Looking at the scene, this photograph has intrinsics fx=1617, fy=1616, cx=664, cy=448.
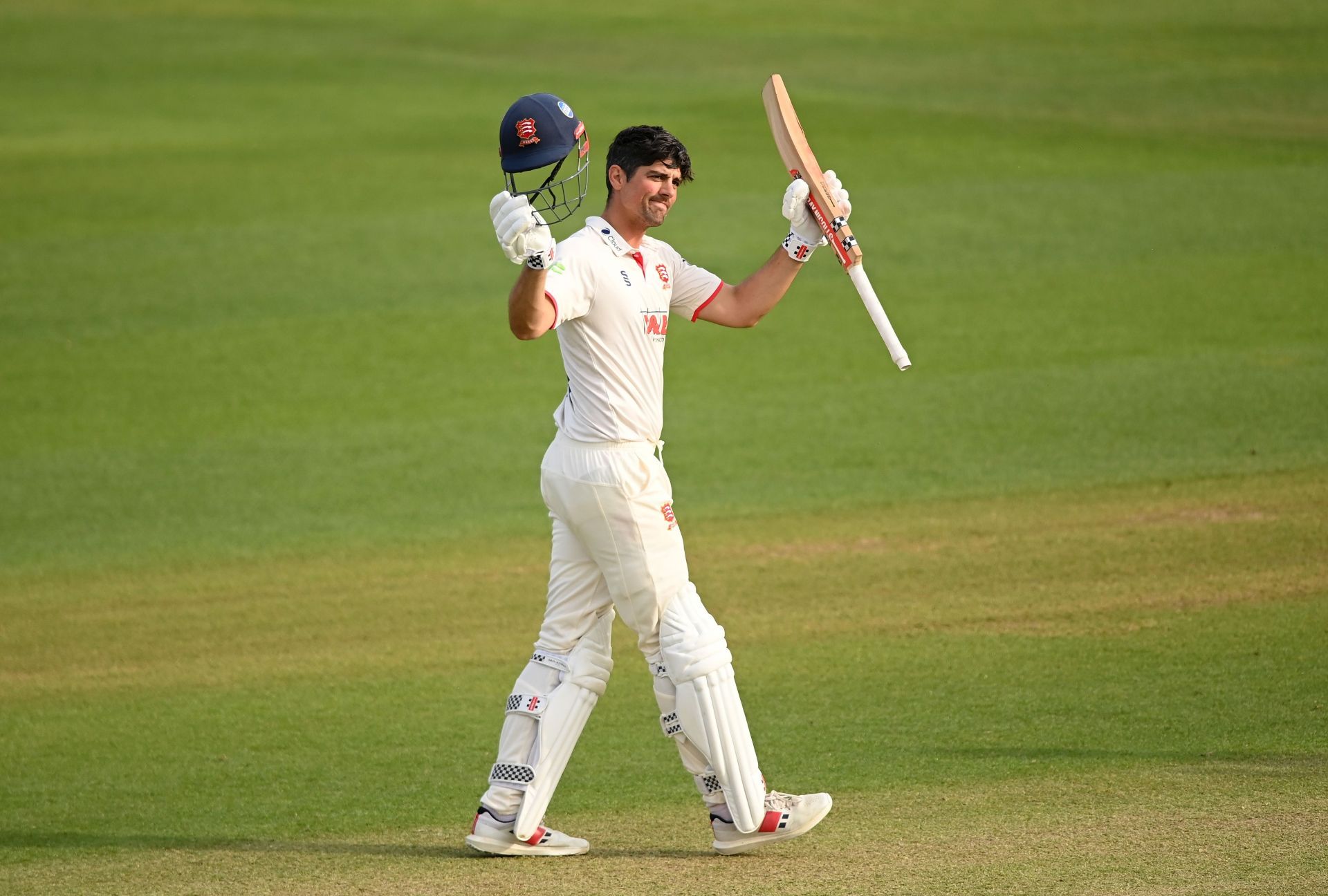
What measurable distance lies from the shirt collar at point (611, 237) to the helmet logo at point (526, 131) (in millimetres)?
314

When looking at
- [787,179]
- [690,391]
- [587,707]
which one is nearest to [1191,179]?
[787,179]

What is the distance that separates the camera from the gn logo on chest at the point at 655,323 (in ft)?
15.7

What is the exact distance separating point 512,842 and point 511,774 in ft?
0.64

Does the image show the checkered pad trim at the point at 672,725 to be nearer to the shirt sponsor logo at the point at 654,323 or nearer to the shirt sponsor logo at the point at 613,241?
the shirt sponsor logo at the point at 654,323

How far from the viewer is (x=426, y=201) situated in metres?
16.2

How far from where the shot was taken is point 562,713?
15.6 feet

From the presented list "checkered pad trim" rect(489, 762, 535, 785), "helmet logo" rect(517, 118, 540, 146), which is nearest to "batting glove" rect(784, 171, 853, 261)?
"helmet logo" rect(517, 118, 540, 146)

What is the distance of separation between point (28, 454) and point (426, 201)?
21.5 ft

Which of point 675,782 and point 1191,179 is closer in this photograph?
point 675,782

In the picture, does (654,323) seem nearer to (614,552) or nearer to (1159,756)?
(614,552)

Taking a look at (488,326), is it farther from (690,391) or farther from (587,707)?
(587,707)

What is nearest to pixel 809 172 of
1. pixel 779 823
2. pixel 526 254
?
pixel 526 254

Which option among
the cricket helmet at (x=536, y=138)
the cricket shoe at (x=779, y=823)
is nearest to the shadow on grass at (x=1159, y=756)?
the cricket shoe at (x=779, y=823)

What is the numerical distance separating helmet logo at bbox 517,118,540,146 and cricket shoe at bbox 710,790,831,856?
2.00m
